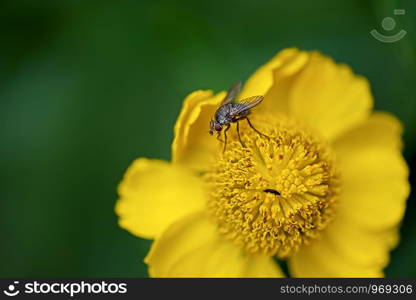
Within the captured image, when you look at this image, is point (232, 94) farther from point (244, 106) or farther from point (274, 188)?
point (274, 188)

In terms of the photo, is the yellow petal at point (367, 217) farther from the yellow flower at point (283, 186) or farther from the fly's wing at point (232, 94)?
the fly's wing at point (232, 94)

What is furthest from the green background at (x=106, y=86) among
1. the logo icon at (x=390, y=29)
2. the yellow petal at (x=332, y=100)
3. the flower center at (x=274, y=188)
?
the flower center at (x=274, y=188)

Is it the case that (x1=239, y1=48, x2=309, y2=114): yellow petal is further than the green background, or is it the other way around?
the green background

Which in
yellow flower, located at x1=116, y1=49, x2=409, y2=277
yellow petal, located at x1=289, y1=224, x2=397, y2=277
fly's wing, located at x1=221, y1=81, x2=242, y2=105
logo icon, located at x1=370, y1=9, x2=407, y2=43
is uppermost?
logo icon, located at x1=370, y1=9, x2=407, y2=43

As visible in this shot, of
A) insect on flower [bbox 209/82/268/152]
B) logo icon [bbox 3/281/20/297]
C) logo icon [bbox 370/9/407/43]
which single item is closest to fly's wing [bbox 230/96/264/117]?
insect on flower [bbox 209/82/268/152]

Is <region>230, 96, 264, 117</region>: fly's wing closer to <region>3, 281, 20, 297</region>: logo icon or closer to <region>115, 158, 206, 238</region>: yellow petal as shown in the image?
<region>115, 158, 206, 238</region>: yellow petal

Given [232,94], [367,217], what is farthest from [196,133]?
[367,217]
